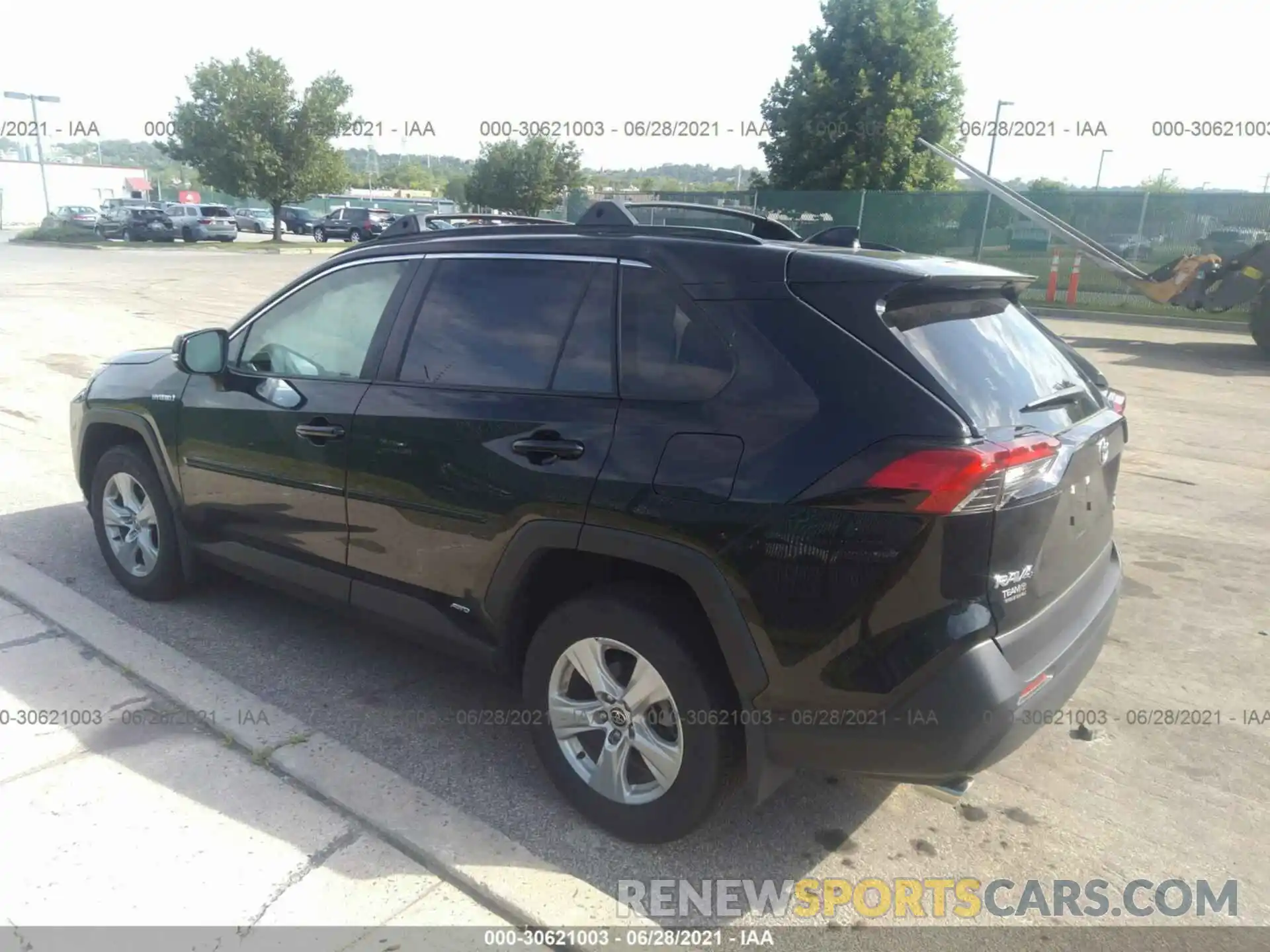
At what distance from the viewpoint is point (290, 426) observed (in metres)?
3.73

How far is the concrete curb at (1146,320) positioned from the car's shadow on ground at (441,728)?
1704 cm

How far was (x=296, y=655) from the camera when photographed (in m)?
4.15

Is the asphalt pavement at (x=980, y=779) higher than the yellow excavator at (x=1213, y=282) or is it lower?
lower

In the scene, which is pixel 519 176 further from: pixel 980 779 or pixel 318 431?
pixel 980 779

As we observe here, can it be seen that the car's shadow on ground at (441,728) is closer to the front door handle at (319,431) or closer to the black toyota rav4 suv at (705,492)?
the black toyota rav4 suv at (705,492)

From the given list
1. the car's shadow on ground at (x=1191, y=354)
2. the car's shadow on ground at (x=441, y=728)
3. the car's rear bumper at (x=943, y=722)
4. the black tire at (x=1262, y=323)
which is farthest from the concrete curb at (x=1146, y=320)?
the car's rear bumper at (x=943, y=722)

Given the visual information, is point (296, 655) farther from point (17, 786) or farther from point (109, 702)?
point (17, 786)

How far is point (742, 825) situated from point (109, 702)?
2480 millimetres

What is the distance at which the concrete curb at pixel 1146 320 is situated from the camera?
61.0 ft

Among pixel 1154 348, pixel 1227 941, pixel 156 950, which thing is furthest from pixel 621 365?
pixel 1154 348

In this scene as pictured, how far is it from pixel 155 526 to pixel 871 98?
26309mm

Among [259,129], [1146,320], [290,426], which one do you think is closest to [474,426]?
[290,426]

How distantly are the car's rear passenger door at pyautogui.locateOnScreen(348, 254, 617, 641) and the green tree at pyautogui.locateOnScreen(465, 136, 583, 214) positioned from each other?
4056cm

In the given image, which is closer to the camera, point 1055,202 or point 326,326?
point 326,326
